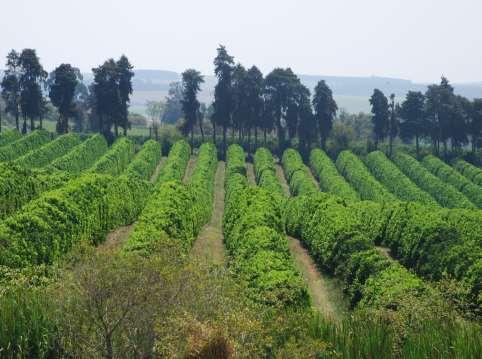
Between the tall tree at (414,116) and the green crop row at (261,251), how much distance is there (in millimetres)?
62890

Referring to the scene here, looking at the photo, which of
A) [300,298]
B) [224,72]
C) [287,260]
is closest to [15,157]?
[224,72]

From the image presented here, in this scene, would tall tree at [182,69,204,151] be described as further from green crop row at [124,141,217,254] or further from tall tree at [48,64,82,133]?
green crop row at [124,141,217,254]

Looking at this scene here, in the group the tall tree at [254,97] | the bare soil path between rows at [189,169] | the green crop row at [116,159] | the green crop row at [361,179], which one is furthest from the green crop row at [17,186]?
the tall tree at [254,97]

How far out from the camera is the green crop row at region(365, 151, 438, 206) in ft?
242

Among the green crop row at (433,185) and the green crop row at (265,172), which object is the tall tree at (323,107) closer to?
the green crop row at (265,172)

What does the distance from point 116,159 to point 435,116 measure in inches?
2371

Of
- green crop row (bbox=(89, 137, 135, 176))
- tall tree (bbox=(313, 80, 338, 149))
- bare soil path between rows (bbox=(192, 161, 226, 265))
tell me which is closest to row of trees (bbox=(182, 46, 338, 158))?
tall tree (bbox=(313, 80, 338, 149))

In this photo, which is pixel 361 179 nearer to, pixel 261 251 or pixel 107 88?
pixel 107 88

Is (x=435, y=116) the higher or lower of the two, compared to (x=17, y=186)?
higher

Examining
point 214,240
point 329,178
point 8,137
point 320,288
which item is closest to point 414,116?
point 329,178

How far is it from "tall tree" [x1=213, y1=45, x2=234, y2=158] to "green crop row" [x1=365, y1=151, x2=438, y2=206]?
25535 millimetres

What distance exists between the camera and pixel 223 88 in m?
104

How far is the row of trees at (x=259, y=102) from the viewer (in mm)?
104688

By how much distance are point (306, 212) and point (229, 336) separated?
31910mm
